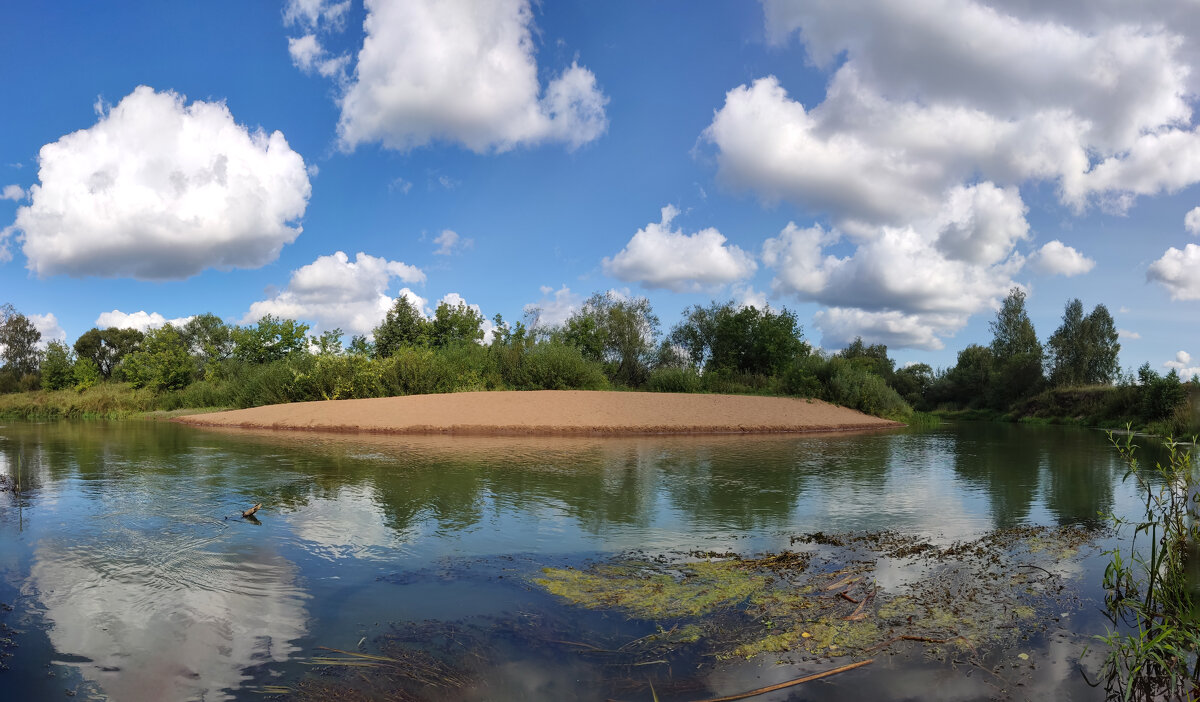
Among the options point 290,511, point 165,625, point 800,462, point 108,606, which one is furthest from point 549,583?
point 800,462

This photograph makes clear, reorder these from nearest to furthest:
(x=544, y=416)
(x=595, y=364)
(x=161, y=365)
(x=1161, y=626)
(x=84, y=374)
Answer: (x=1161, y=626)
(x=544, y=416)
(x=595, y=364)
(x=161, y=365)
(x=84, y=374)

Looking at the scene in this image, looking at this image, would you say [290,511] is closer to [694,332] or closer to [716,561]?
[716,561]

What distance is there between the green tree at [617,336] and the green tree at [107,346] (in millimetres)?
44137

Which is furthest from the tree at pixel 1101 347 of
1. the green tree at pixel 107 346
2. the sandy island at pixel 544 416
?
the green tree at pixel 107 346

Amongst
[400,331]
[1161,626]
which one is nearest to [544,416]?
[1161,626]

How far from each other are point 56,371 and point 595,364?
137ft

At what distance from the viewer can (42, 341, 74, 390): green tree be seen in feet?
148

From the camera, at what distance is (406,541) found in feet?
21.2

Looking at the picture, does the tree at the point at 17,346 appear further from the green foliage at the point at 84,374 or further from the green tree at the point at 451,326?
the green tree at the point at 451,326

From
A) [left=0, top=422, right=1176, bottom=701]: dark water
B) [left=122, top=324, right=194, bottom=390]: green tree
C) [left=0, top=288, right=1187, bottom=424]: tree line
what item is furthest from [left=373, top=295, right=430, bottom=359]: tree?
[left=0, top=422, right=1176, bottom=701]: dark water

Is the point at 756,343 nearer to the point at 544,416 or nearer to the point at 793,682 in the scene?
the point at 544,416

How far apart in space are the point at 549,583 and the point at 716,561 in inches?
64.1

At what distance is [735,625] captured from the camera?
4.22m

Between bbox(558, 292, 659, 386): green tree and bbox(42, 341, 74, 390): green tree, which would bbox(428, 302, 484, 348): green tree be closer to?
bbox(558, 292, 659, 386): green tree
